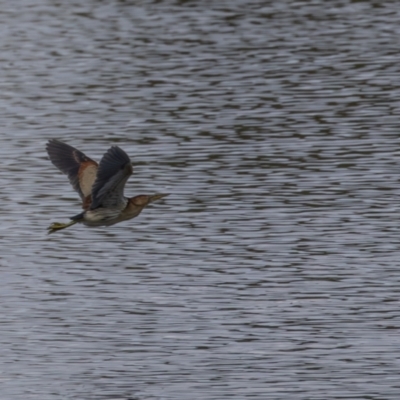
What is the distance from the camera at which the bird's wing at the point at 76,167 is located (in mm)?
10961

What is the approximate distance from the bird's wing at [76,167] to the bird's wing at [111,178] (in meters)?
0.37

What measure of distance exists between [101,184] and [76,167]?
0.93m

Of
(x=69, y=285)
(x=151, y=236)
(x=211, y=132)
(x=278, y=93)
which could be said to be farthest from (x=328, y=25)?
(x=69, y=285)

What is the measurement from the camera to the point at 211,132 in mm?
17109

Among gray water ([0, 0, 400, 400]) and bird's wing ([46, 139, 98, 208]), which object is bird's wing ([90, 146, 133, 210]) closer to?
bird's wing ([46, 139, 98, 208])

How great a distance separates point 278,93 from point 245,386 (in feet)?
34.3

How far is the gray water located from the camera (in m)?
9.55

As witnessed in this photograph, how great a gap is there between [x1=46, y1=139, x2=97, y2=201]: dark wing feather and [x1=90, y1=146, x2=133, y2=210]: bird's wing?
1.51 feet

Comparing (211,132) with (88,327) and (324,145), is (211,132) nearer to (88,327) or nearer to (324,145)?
(324,145)

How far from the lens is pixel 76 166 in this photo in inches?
439

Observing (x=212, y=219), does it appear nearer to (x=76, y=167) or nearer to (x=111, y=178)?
(x=76, y=167)

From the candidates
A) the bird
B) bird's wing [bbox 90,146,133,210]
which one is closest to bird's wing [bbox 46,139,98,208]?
the bird

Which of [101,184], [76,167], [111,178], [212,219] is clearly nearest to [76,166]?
[76,167]

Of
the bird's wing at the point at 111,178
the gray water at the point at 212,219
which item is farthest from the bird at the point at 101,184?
the gray water at the point at 212,219
